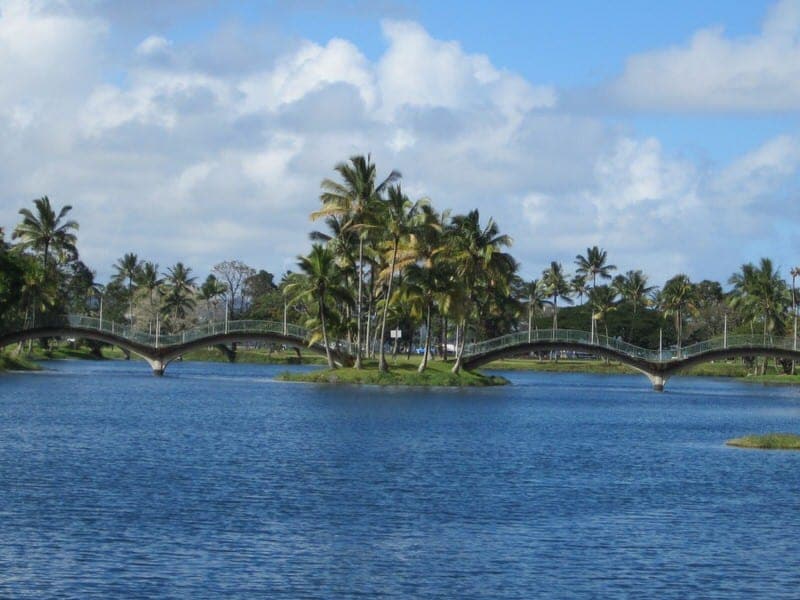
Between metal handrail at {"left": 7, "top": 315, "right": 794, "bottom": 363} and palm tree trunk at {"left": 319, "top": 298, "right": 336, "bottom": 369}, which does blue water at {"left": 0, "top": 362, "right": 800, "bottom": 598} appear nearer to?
palm tree trunk at {"left": 319, "top": 298, "right": 336, "bottom": 369}

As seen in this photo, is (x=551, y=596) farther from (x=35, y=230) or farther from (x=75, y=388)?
(x=35, y=230)

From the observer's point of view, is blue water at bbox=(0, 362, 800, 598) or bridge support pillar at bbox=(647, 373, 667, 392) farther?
Result: bridge support pillar at bbox=(647, 373, 667, 392)

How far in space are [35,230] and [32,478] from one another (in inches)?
3546

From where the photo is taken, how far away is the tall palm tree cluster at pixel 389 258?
96438mm

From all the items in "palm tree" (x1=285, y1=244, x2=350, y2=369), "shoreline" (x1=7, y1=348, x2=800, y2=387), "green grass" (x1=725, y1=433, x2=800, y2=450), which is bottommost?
"green grass" (x1=725, y1=433, x2=800, y2=450)

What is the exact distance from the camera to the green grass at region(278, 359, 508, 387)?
98812 millimetres

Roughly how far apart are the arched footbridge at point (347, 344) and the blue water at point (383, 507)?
37.0 meters

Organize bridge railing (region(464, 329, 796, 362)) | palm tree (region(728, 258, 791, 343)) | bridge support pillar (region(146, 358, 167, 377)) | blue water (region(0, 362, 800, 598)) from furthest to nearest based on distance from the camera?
1. palm tree (region(728, 258, 791, 343))
2. bridge support pillar (region(146, 358, 167, 377))
3. bridge railing (region(464, 329, 796, 362))
4. blue water (region(0, 362, 800, 598))

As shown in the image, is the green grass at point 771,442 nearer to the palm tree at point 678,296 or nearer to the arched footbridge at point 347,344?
the arched footbridge at point 347,344

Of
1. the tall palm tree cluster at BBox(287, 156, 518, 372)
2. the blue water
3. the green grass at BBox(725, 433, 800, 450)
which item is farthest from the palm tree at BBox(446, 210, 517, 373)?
the green grass at BBox(725, 433, 800, 450)

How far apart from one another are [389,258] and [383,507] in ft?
207

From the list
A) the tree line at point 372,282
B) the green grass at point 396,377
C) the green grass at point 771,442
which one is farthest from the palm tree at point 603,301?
the green grass at point 771,442

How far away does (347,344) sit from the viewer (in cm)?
10712

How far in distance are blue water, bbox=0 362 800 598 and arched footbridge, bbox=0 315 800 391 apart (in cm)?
3696
